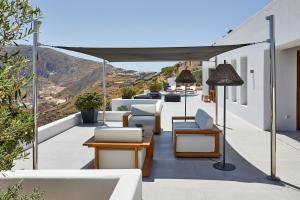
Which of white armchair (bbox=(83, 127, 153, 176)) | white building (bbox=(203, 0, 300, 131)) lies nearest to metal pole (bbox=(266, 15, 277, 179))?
white armchair (bbox=(83, 127, 153, 176))

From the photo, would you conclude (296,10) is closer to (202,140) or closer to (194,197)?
(202,140)

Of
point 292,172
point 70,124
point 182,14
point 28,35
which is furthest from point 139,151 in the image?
point 182,14

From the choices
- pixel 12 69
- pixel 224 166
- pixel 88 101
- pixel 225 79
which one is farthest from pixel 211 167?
pixel 88 101

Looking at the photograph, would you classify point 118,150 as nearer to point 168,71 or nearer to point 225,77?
point 225,77

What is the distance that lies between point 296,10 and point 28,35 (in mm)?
7456

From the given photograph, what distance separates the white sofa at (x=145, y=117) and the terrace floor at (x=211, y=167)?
41 centimetres

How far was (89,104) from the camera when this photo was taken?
12.0m

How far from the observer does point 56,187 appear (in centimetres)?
352

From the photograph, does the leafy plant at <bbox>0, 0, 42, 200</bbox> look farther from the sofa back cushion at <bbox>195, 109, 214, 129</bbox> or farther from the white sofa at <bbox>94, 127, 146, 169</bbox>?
the sofa back cushion at <bbox>195, 109, 214, 129</bbox>

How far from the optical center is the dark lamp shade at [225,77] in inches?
241

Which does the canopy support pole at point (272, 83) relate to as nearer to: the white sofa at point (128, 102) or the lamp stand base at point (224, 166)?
the lamp stand base at point (224, 166)

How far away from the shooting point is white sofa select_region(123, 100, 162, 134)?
32.4ft

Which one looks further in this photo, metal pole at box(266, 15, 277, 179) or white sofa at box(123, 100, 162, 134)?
white sofa at box(123, 100, 162, 134)

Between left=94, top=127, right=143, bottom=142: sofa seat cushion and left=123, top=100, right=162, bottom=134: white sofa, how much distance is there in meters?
3.77
